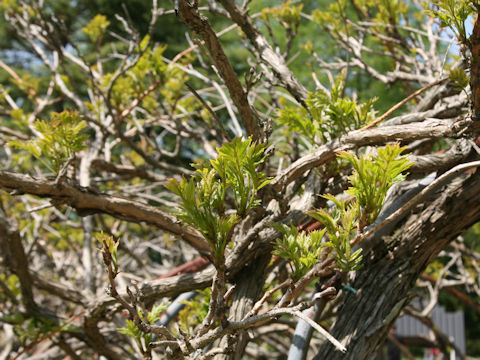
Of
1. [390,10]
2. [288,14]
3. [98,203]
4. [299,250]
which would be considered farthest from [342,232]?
[390,10]

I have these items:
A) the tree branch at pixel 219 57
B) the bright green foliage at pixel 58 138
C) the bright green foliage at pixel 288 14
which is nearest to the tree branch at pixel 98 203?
the bright green foliage at pixel 58 138

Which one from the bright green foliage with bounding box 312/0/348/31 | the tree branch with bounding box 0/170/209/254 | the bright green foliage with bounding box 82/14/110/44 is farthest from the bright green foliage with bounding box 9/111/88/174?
the bright green foliage with bounding box 312/0/348/31

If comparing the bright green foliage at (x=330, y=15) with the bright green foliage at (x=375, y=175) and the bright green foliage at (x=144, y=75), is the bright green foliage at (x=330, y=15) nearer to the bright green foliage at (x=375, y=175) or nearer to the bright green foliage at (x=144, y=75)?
the bright green foliage at (x=144, y=75)

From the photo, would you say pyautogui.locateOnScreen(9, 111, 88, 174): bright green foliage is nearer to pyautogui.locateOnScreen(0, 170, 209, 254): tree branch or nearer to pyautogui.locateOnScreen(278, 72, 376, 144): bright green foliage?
pyautogui.locateOnScreen(0, 170, 209, 254): tree branch

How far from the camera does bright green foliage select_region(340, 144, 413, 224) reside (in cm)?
82

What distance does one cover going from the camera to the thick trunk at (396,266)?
123 centimetres

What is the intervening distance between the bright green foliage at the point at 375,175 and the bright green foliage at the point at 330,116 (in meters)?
0.37

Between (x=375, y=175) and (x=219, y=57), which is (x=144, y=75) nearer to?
(x=219, y=57)

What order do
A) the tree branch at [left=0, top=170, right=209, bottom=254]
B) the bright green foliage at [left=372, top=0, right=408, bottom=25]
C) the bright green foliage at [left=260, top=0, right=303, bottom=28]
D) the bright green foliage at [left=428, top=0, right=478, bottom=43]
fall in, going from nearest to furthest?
the bright green foliage at [left=428, top=0, right=478, bottom=43]
the tree branch at [left=0, top=170, right=209, bottom=254]
the bright green foliage at [left=260, top=0, right=303, bottom=28]
the bright green foliage at [left=372, top=0, right=408, bottom=25]

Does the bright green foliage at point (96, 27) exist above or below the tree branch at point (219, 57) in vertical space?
above

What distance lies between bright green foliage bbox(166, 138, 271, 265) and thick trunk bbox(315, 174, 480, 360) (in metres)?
0.58

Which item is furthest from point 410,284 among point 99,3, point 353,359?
point 99,3

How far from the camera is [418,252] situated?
1309 millimetres

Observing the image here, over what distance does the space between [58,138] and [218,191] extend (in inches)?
25.0
